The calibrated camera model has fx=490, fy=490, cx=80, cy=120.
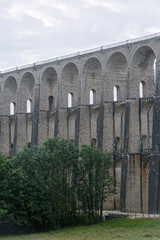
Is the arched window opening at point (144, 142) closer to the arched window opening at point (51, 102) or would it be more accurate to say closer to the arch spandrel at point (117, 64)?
the arch spandrel at point (117, 64)

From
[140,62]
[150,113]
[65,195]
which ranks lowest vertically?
[65,195]

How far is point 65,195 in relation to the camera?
3872 centimetres

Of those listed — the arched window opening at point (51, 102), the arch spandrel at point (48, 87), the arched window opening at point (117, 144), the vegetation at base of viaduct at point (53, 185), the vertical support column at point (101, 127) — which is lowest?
the vegetation at base of viaduct at point (53, 185)

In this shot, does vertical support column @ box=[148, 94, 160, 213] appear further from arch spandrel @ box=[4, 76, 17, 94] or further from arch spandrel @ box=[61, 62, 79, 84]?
arch spandrel @ box=[4, 76, 17, 94]

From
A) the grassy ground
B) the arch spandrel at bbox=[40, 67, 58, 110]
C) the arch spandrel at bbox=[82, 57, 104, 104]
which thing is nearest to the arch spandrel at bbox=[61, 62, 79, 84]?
the arch spandrel at bbox=[40, 67, 58, 110]

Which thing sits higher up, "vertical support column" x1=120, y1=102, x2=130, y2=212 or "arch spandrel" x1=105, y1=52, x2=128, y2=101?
"arch spandrel" x1=105, y1=52, x2=128, y2=101

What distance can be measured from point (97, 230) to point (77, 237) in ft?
7.91

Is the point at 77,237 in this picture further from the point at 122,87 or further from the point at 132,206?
the point at 122,87

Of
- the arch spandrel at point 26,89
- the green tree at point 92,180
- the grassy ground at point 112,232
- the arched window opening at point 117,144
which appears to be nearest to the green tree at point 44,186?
the green tree at point 92,180

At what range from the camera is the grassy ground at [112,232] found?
105ft

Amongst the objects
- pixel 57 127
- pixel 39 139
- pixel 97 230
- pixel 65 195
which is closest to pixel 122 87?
pixel 57 127

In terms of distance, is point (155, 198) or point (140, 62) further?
point (140, 62)

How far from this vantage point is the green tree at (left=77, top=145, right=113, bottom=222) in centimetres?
3834

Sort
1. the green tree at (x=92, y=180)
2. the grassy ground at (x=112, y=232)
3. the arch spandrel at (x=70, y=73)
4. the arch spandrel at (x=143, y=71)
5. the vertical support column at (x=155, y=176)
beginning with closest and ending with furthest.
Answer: the grassy ground at (x=112, y=232) < the vertical support column at (x=155, y=176) < the green tree at (x=92, y=180) < the arch spandrel at (x=143, y=71) < the arch spandrel at (x=70, y=73)
